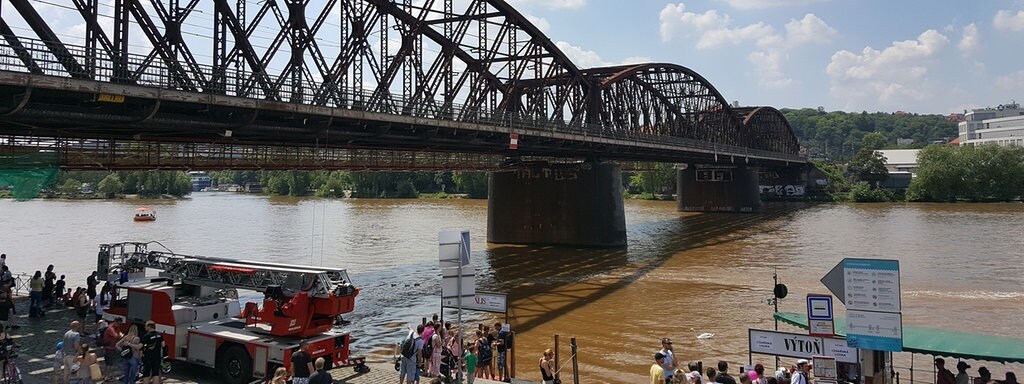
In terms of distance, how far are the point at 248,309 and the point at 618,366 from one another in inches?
392

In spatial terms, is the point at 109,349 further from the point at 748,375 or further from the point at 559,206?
the point at 559,206

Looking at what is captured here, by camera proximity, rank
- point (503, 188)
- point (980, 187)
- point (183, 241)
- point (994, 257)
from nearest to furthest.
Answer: point (994, 257), point (503, 188), point (183, 241), point (980, 187)

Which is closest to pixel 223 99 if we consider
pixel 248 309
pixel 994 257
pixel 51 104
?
pixel 51 104

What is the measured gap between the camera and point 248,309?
54.7 feet

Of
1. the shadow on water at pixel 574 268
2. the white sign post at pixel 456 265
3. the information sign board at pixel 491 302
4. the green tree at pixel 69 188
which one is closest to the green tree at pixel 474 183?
the shadow on water at pixel 574 268

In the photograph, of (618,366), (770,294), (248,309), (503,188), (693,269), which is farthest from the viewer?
(503,188)

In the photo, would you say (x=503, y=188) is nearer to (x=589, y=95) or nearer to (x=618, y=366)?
(x=589, y=95)

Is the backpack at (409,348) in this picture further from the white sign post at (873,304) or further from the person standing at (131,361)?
the white sign post at (873,304)

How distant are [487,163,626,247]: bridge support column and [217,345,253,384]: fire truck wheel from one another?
126ft

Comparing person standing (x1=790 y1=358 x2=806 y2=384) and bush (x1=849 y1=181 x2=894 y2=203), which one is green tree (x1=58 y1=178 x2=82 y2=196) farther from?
person standing (x1=790 y1=358 x2=806 y2=384)

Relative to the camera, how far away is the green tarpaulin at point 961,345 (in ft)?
43.4

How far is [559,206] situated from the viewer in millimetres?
53812

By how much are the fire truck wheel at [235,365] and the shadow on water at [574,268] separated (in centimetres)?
1163

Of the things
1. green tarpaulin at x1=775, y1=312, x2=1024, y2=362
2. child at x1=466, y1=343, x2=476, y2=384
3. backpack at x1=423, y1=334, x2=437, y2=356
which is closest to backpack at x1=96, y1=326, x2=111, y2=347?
backpack at x1=423, y1=334, x2=437, y2=356
